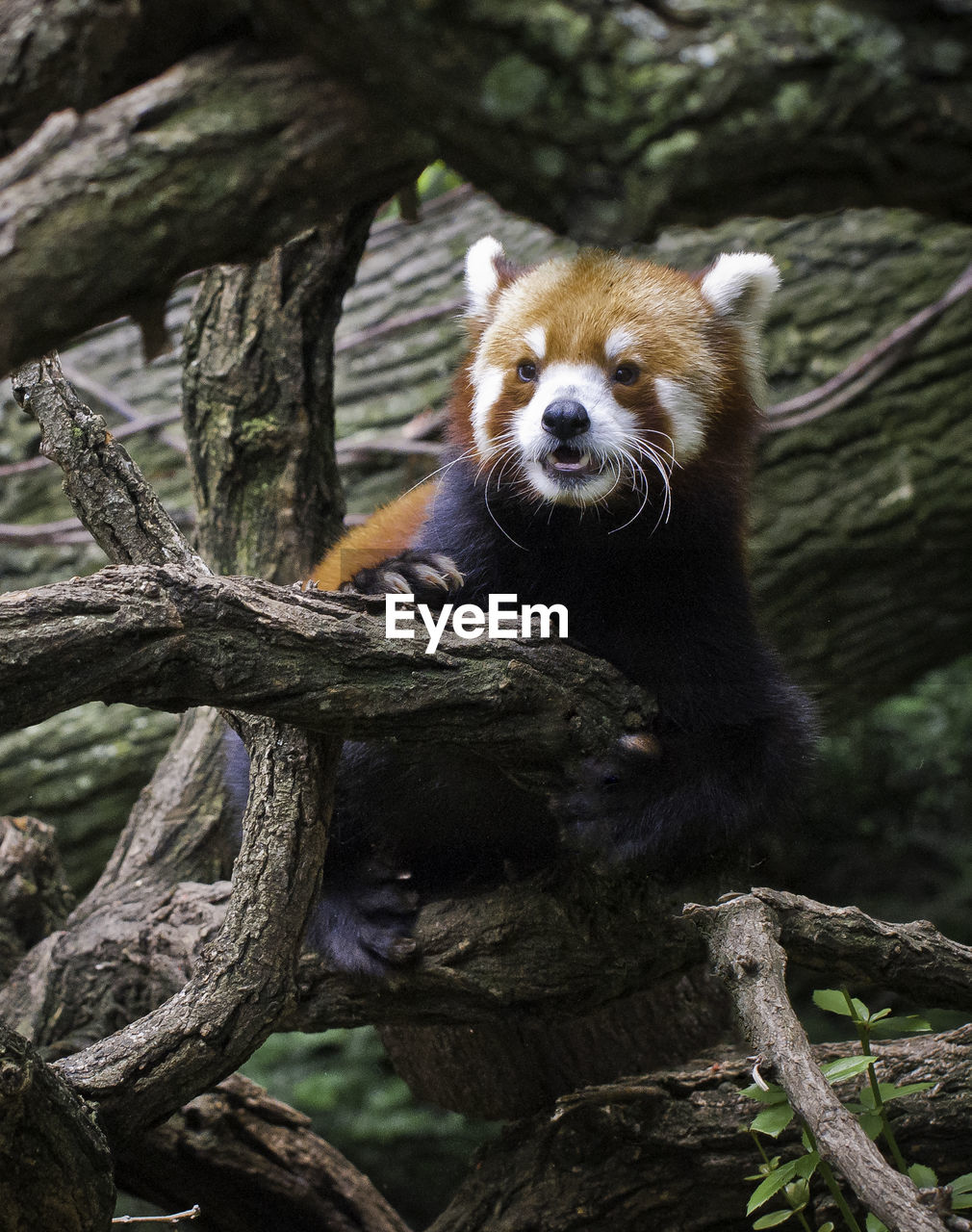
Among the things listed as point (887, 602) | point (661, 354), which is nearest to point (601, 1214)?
point (661, 354)

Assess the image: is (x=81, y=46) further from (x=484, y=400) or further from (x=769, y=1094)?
(x=769, y=1094)

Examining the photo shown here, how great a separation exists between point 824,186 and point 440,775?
136 cm

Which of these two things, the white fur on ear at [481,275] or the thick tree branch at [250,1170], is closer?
the thick tree branch at [250,1170]

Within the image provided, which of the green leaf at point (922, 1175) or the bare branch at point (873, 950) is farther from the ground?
the bare branch at point (873, 950)

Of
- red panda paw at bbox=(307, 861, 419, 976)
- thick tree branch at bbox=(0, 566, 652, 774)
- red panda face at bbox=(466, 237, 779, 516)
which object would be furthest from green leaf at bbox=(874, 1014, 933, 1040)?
red panda face at bbox=(466, 237, 779, 516)

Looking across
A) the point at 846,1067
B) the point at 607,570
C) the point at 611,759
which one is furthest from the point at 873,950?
the point at 607,570

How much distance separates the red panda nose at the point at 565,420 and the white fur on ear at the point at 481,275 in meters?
0.53

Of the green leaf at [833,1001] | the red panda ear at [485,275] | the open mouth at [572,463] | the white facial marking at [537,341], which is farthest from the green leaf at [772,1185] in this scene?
the red panda ear at [485,275]

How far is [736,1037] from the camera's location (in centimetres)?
279

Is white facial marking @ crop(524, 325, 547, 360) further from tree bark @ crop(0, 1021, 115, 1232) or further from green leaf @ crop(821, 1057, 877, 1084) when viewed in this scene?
tree bark @ crop(0, 1021, 115, 1232)

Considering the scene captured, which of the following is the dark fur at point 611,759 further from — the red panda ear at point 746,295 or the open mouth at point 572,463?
the red panda ear at point 746,295

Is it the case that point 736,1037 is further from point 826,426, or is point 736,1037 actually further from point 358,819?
point 826,426

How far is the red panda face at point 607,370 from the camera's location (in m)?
2.00

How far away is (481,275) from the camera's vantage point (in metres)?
2.42
